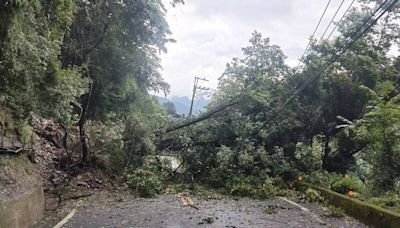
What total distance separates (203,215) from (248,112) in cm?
926

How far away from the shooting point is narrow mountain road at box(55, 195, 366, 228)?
9.05 meters

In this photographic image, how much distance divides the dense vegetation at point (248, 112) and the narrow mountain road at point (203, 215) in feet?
7.35

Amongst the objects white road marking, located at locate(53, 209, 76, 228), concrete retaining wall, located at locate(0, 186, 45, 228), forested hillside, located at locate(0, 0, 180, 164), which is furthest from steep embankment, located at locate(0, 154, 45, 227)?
forested hillside, located at locate(0, 0, 180, 164)

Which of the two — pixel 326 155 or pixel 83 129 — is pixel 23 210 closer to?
pixel 83 129

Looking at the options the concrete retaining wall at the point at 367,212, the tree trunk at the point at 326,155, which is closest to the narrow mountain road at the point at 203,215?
the concrete retaining wall at the point at 367,212

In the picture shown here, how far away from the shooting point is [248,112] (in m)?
18.9

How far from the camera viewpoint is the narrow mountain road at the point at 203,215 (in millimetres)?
9055

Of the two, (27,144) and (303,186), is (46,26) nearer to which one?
(27,144)

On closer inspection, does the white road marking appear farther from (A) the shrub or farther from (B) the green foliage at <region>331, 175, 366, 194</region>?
(B) the green foliage at <region>331, 175, 366, 194</region>

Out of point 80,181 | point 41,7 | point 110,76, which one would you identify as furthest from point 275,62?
point 41,7

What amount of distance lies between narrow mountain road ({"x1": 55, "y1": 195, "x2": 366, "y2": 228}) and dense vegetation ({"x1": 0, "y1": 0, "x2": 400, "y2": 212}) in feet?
7.35

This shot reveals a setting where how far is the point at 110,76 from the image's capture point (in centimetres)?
1527

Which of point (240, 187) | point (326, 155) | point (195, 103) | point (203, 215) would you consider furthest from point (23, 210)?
point (195, 103)

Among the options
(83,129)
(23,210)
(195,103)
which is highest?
(195,103)
